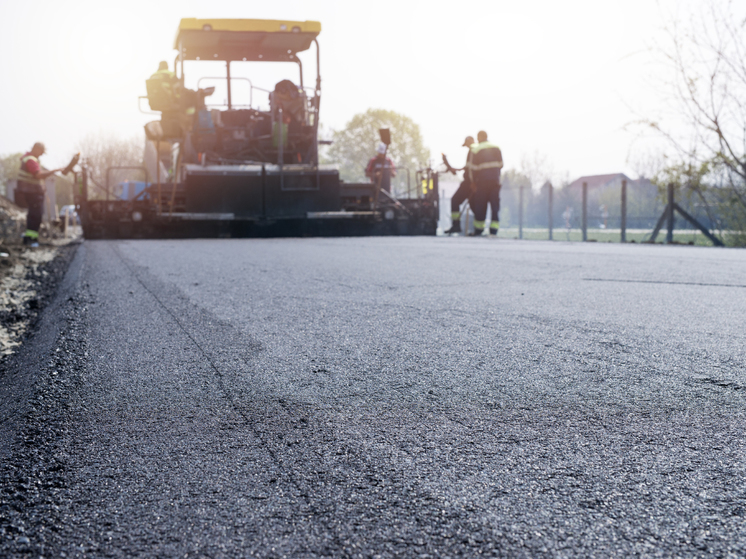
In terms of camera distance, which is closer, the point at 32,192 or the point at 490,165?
the point at 32,192

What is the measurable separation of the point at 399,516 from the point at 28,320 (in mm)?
3995

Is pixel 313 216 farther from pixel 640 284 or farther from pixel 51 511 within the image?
pixel 51 511

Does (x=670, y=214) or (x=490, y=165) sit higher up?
(x=490, y=165)

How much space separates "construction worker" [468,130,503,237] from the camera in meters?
14.2

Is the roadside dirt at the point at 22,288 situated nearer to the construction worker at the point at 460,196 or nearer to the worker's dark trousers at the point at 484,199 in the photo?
the worker's dark trousers at the point at 484,199

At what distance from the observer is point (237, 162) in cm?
1331

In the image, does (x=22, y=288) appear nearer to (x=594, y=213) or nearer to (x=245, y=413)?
(x=245, y=413)

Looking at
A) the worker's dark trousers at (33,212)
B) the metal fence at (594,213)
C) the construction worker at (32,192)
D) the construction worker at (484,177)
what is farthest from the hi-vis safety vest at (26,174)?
the metal fence at (594,213)

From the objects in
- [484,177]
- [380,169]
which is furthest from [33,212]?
[484,177]

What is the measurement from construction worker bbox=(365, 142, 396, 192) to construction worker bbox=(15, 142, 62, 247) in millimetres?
6233

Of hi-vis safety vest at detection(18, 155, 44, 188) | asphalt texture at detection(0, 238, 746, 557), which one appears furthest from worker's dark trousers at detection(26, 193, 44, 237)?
asphalt texture at detection(0, 238, 746, 557)

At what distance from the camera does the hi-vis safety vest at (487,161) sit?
46.4ft

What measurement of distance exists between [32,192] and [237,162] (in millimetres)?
3558

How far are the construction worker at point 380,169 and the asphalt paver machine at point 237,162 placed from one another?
5.04 feet
